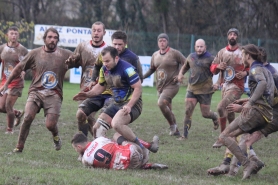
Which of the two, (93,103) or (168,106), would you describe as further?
(168,106)

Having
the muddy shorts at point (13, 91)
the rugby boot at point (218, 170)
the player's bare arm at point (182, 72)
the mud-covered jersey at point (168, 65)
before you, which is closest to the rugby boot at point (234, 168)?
the rugby boot at point (218, 170)


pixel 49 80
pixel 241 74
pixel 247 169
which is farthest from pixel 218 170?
pixel 241 74

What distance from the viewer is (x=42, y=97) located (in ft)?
32.0

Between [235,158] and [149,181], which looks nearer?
[149,181]

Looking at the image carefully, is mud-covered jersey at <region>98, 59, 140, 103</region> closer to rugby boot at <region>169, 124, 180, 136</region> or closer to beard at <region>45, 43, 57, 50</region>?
beard at <region>45, 43, 57, 50</region>

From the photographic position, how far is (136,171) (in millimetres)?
8289

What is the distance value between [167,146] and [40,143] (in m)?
2.36

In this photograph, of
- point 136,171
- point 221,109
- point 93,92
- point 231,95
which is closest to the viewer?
point 136,171

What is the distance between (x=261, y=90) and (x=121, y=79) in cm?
203

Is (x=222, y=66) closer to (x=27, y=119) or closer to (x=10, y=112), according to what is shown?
(x=27, y=119)

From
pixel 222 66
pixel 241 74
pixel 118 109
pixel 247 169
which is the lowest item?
pixel 247 169

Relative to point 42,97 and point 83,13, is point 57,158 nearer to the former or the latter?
point 42,97

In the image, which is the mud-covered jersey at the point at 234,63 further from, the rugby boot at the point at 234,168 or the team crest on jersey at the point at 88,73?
the rugby boot at the point at 234,168

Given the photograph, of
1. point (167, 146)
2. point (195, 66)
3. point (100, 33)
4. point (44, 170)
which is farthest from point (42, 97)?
point (195, 66)
